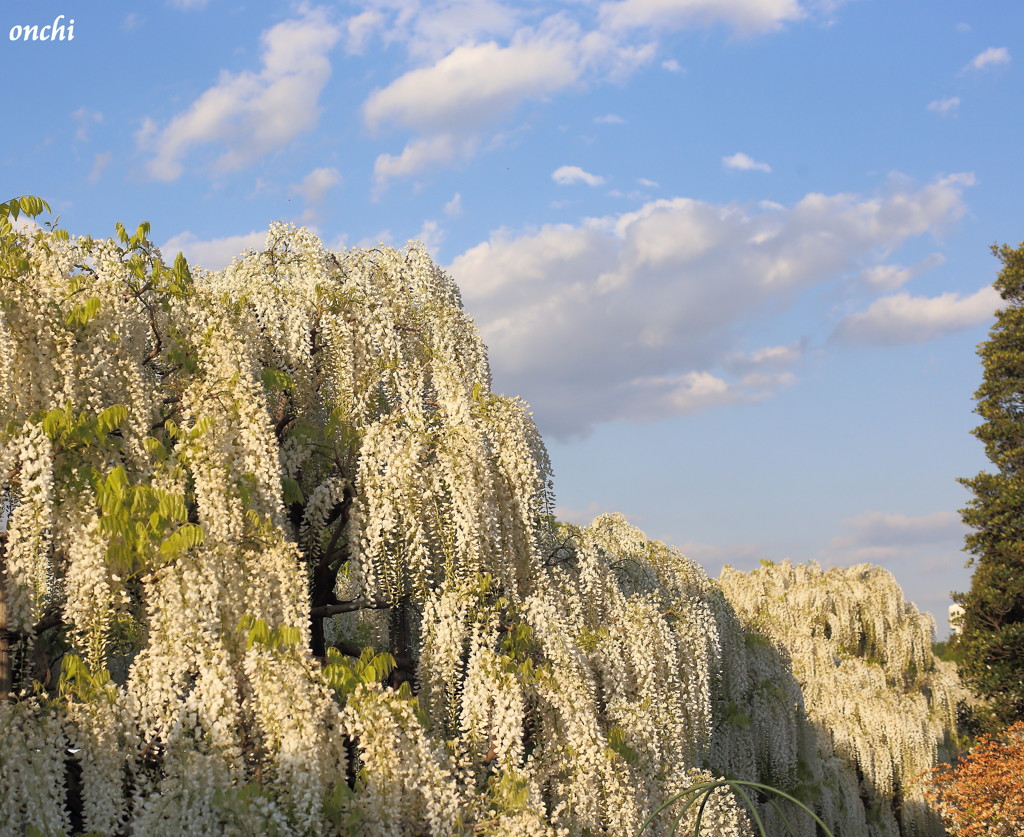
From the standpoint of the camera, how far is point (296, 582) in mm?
7945

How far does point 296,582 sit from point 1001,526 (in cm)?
1802

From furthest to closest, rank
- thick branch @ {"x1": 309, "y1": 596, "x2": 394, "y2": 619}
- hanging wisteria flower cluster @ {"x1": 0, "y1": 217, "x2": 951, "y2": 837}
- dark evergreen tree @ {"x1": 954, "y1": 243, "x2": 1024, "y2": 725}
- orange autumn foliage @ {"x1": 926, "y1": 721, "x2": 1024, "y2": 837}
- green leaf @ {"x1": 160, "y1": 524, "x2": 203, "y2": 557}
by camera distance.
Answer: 1. dark evergreen tree @ {"x1": 954, "y1": 243, "x2": 1024, "y2": 725}
2. orange autumn foliage @ {"x1": 926, "y1": 721, "x2": 1024, "y2": 837}
3. thick branch @ {"x1": 309, "y1": 596, "x2": 394, "y2": 619}
4. green leaf @ {"x1": 160, "y1": 524, "x2": 203, "y2": 557}
5. hanging wisteria flower cluster @ {"x1": 0, "y1": 217, "x2": 951, "y2": 837}

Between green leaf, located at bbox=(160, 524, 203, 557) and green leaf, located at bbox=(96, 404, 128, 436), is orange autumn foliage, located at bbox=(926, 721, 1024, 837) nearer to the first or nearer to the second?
green leaf, located at bbox=(160, 524, 203, 557)

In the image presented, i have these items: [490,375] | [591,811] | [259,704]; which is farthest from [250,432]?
[591,811]

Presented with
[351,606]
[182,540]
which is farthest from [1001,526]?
[182,540]

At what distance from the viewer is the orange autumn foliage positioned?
13812 millimetres

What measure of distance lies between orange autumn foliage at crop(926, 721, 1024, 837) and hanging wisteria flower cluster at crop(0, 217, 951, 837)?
198 inches

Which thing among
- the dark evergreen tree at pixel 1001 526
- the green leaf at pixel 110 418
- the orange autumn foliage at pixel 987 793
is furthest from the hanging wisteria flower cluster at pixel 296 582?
the dark evergreen tree at pixel 1001 526

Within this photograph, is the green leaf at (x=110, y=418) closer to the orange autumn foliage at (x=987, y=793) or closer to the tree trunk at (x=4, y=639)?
the tree trunk at (x=4, y=639)

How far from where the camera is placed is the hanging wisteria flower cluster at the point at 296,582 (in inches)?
289

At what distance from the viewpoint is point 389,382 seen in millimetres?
10375

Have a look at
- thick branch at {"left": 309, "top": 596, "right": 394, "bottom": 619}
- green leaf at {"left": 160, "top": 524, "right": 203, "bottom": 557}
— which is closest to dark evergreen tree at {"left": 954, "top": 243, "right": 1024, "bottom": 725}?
thick branch at {"left": 309, "top": 596, "right": 394, "bottom": 619}

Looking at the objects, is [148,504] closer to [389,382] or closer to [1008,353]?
[389,382]

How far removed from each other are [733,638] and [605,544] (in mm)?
4306
